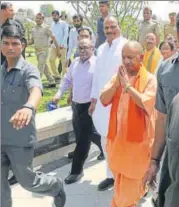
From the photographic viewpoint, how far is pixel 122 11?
746 inches

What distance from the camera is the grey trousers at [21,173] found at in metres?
3.29

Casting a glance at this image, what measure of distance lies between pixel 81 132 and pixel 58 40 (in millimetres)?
6268

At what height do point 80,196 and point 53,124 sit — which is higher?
point 53,124

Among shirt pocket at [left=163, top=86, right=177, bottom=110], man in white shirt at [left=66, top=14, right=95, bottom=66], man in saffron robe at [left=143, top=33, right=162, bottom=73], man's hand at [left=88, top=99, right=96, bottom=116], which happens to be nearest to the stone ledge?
man's hand at [left=88, top=99, right=96, bottom=116]

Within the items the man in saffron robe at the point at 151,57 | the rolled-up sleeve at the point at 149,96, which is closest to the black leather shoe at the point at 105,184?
the rolled-up sleeve at the point at 149,96

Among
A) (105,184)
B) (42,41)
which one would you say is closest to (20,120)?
(105,184)

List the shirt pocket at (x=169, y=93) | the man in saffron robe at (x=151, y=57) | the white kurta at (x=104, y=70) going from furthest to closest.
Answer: the man in saffron robe at (x=151, y=57)
the white kurta at (x=104, y=70)
the shirt pocket at (x=169, y=93)

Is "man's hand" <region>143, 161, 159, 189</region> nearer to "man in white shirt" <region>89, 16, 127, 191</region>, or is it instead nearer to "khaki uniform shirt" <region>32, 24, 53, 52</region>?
"man in white shirt" <region>89, 16, 127, 191</region>

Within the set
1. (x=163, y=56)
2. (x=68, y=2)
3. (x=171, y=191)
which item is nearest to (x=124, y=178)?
(x=171, y=191)

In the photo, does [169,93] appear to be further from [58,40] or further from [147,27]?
[58,40]

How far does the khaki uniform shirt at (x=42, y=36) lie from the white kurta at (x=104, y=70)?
586 cm

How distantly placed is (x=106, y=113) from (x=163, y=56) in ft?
5.10

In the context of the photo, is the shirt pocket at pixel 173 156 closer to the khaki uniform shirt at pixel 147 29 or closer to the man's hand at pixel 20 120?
the man's hand at pixel 20 120

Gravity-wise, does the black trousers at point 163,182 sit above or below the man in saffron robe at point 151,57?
below
